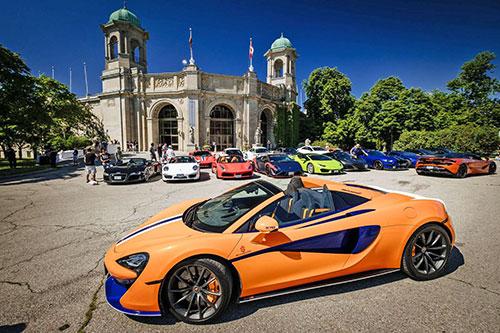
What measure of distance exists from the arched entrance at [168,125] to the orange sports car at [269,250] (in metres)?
30.3

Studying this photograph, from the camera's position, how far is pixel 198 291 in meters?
2.23

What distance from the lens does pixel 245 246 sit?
2.21 metres

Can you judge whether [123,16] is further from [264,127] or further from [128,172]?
[128,172]

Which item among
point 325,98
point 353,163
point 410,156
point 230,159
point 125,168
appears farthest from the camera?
point 325,98

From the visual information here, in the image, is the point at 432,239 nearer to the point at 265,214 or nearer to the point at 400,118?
the point at 265,214

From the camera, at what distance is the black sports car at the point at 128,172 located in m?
9.41

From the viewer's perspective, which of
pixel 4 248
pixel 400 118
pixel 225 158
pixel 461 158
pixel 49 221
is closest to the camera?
pixel 4 248

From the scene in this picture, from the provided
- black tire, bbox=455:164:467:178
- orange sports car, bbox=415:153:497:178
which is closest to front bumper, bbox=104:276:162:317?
orange sports car, bbox=415:153:497:178

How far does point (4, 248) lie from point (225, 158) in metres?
8.72

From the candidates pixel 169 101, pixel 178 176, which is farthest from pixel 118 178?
pixel 169 101

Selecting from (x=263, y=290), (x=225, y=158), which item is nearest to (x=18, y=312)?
(x=263, y=290)

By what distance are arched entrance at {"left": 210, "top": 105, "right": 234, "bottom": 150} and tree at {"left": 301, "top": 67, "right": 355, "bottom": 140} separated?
13824mm

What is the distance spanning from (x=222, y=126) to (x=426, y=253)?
31.2 metres

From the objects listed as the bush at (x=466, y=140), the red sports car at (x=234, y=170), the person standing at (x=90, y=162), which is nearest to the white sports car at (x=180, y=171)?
the red sports car at (x=234, y=170)
